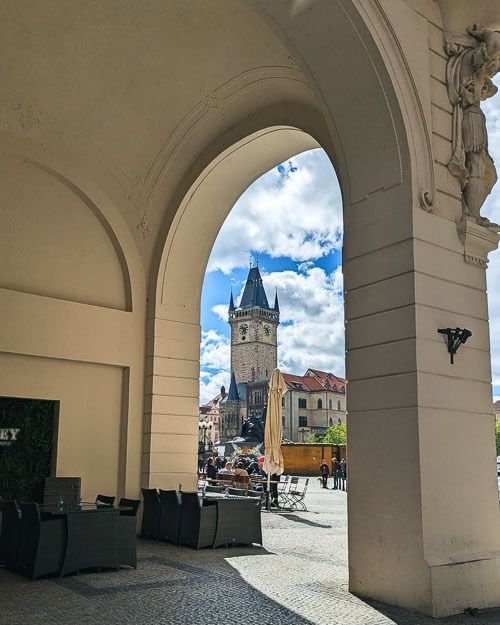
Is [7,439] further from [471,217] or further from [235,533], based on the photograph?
[471,217]

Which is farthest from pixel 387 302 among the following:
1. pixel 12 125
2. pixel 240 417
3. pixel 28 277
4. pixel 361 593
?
pixel 240 417

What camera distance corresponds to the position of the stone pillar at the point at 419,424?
6449 millimetres

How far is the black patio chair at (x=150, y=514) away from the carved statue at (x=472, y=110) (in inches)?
258

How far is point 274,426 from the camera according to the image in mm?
15539

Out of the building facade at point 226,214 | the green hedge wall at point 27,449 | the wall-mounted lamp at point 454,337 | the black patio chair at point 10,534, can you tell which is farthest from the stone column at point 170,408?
the wall-mounted lamp at point 454,337

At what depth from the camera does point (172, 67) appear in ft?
34.3

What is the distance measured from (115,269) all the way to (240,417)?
106 meters

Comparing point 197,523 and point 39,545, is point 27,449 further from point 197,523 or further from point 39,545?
point 39,545

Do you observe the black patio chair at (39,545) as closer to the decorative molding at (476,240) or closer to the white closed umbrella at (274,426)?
the decorative molding at (476,240)

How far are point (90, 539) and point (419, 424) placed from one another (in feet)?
13.1

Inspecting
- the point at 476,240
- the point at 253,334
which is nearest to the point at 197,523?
the point at 476,240

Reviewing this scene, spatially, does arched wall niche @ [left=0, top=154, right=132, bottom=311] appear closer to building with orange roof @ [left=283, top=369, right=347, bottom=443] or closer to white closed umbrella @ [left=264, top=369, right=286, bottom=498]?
white closed umbrella @ [left=264, top=369, right=286, bottom=498]

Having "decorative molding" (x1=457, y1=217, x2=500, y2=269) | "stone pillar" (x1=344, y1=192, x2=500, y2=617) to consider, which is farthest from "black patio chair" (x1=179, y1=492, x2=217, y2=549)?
"decorative molding" (x1=457, y1=217, x2=500, y2=269)

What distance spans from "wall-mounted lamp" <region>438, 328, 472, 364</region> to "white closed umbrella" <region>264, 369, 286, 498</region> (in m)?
8.56
